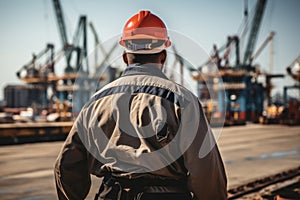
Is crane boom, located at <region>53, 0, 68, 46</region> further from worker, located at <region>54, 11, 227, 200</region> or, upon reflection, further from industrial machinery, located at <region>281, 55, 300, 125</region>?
worker, located at <region>54, 11, 227, 200</region>

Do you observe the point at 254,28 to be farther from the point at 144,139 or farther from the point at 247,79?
the point at 144,139

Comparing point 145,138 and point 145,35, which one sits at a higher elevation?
point 145,35

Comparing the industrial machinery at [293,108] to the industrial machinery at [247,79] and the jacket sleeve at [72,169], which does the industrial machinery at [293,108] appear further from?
the jacket sleeve at [72,169]

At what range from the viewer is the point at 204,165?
6.41 feet

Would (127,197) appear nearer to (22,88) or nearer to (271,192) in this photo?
(271,192)

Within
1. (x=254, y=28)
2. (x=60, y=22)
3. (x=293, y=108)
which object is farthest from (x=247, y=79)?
(x=60, y=22)

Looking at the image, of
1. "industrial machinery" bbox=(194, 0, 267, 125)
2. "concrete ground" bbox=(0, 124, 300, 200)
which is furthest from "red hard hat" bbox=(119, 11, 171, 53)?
"industrial machinery" bbox=(194, 0, 267, 125)

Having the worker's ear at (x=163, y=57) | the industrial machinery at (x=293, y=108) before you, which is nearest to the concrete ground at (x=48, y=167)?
the worker's ear at (x=163, y=57)

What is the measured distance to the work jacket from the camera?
197 centimetres

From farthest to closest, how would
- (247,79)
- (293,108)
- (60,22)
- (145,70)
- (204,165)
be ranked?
(60,22) → (247,79) → (293,108) → (145,70) → (204,165)

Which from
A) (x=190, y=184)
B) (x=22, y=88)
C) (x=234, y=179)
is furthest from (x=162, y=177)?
(x=22, y=88)

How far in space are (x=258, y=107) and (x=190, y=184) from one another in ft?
192

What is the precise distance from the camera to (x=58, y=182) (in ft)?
7.37

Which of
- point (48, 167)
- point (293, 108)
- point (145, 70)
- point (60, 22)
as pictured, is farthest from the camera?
point (60, 22)
